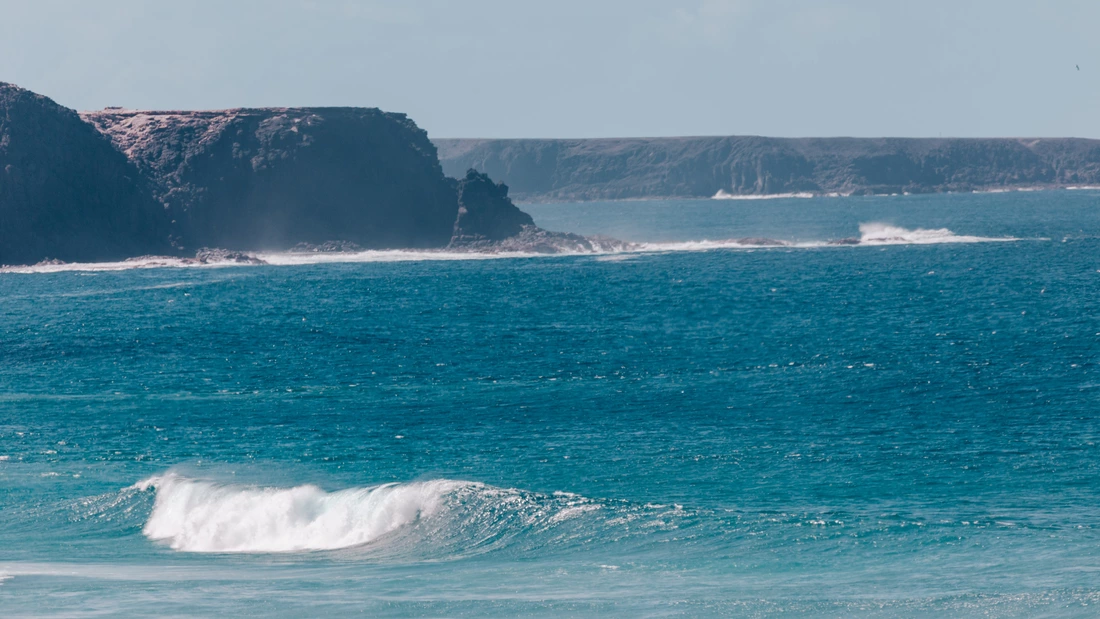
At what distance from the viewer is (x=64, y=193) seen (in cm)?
13762

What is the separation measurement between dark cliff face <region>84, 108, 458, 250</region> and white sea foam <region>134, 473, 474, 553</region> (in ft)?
380

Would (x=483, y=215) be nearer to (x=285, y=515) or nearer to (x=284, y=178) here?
(x=284, y=178)

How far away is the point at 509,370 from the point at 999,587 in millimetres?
35282

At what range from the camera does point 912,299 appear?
84500 mm

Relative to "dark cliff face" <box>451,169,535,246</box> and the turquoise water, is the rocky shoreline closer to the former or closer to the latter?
"dark cliff face" <box>451,169,535,246</box>

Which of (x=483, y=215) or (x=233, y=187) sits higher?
(x=233, y=187)

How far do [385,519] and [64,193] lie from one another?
115 meters

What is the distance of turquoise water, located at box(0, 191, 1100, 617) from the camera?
90.1 ft

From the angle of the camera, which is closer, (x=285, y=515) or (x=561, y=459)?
(x=285, y=515)

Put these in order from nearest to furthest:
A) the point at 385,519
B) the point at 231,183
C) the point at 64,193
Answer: the point at 385,519 < the point at 64,193 < the point at 231,183

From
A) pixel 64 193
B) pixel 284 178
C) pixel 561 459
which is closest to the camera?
pixel 561 459

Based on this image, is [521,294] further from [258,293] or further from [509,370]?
[509,370]

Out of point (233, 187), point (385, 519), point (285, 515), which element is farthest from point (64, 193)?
point (385, 519)

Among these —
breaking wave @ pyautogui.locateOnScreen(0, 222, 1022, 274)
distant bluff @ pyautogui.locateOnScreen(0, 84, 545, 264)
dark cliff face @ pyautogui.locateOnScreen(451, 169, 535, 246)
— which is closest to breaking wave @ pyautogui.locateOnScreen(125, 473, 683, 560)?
breaking wave @ pyautogui.locateOnScreen(0, 222, 1022, 274)
